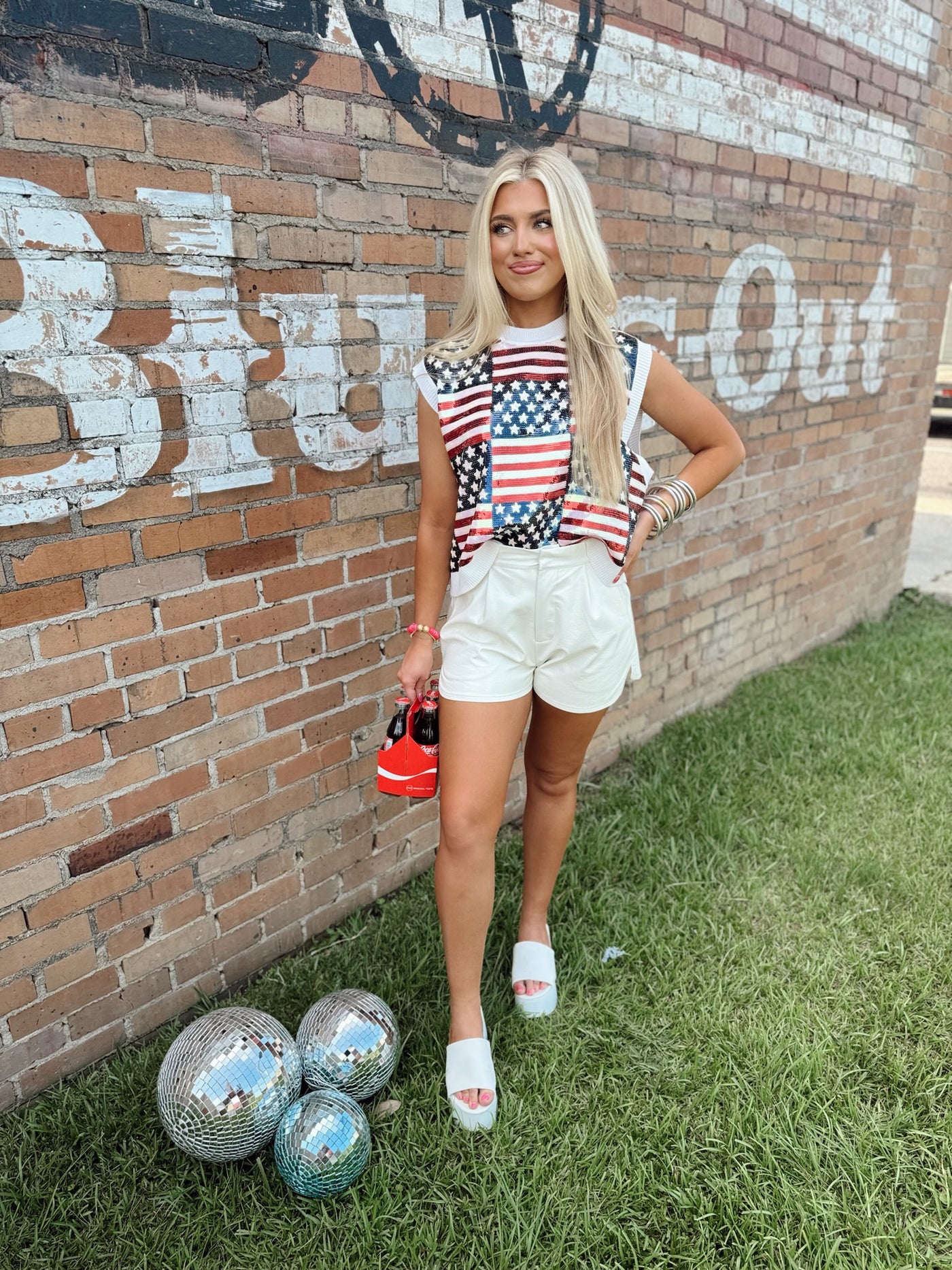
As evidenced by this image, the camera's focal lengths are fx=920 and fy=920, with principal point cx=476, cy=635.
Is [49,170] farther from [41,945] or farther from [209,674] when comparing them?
[41,945]

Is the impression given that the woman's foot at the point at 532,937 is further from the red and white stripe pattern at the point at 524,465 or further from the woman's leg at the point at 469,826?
the red and white stripe pattern at the point at 524,465

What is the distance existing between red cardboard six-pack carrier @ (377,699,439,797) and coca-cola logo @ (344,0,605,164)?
59.8 inches

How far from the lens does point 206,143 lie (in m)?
1.95

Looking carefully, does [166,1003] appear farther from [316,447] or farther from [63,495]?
[316,447]

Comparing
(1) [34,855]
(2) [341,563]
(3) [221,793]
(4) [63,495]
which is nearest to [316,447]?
(2) [341,563]

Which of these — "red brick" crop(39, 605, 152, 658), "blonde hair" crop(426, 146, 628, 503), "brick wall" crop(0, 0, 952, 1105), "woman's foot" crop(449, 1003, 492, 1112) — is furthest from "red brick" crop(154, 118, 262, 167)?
"woman's foot" crop(449, 1003, 492, 1112)

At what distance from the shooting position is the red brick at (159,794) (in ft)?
6.88

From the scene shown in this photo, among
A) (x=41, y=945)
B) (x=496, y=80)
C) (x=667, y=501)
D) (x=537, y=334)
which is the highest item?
(x=496, y=80)

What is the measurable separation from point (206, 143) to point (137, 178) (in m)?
0.19

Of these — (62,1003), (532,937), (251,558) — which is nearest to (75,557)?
(251,558)

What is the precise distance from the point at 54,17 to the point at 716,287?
261cm

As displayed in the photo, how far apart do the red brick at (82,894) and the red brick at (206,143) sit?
5.07ft

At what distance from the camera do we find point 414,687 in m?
2.09

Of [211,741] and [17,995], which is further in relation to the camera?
[211,741]
